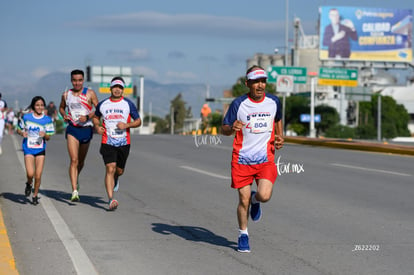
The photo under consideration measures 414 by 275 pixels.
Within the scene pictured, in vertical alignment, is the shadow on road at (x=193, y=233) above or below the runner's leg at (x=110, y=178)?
below

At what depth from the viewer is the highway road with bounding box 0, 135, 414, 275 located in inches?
274

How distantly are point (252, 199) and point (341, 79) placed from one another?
5818 centimetres

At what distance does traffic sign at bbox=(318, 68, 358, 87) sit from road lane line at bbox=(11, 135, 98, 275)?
54.5 meters

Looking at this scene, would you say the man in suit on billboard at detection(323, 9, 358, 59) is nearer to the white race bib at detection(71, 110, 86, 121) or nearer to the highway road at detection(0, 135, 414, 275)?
the highway road at detection(0, 135, 414, 275)

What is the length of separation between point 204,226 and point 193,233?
55 cm

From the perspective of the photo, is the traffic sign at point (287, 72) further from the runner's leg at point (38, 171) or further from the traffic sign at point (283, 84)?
the runner's leg at point (38, 171)

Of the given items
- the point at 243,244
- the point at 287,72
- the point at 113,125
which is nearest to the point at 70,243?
the point at 243,244

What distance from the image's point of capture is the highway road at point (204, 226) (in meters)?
6.97

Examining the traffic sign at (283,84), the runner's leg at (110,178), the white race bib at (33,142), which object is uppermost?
the traffic sign at (283,84)

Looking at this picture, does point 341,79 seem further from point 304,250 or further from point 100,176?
point 304,250

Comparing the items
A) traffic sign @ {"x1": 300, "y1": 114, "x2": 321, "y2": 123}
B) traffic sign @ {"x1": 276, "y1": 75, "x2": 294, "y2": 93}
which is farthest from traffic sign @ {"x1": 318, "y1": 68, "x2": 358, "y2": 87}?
traffic sign @ {"x1": 300, "y1": 114, "x2": 321, "y2": 123}

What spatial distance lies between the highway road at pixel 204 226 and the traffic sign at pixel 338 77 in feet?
157

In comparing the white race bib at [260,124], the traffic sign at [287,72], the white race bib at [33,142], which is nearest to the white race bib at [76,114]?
the white race bib at [33,142]

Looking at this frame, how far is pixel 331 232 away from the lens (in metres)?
8.80
